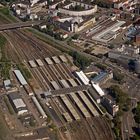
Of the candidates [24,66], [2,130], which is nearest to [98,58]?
[24,66]

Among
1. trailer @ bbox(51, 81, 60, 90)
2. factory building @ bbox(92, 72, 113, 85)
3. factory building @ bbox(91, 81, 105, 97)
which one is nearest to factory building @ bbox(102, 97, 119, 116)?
factory building @ bbox(91, 81, 105, 97)

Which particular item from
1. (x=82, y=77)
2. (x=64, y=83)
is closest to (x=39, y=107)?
(x=64, y=83)

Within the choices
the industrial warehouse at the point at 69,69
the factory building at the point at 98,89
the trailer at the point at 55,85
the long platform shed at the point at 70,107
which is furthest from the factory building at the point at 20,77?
the factory building at the point at 98,89

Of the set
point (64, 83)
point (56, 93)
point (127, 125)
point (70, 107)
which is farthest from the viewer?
point (64, 83)

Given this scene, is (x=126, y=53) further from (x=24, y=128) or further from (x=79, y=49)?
(x=24, y=128)

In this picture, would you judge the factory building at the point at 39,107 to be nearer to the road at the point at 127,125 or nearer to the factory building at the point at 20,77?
the factory building at the point at 20,77

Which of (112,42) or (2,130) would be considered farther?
(112,42)

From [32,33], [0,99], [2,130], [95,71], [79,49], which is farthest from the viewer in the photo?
[32,33]

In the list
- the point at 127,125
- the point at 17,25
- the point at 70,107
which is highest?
the point at 17,25

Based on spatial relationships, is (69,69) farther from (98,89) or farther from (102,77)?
(98,89)
